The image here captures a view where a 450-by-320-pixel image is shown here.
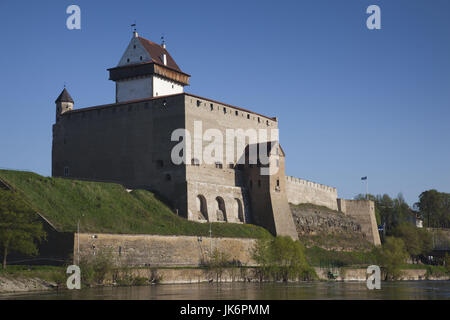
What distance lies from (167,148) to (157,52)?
12.3 meters

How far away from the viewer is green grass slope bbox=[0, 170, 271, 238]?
3975 centimetres

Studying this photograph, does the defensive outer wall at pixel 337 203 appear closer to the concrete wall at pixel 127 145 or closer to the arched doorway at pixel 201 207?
the arched doorway at pixel 201 207

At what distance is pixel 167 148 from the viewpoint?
50094 millimetres

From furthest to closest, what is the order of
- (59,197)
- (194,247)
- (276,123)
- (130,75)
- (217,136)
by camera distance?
(276,123) → (130,75) → (217,136) → (194,247) → (59,197)

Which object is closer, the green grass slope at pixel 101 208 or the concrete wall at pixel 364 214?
the green grass slope at pixel 101 208

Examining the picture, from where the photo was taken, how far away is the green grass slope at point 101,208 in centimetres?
3975

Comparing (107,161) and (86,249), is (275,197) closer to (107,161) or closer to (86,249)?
(107,161)

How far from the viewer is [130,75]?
189 feet

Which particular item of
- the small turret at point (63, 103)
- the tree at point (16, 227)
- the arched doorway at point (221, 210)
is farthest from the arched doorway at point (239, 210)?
the tree at point (16, 227)

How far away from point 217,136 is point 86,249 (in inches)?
714

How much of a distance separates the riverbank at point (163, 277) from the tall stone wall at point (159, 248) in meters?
1.25

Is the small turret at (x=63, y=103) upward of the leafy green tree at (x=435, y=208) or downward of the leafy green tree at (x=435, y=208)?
upward

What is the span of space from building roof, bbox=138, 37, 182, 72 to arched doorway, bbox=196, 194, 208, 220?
13006 mm
